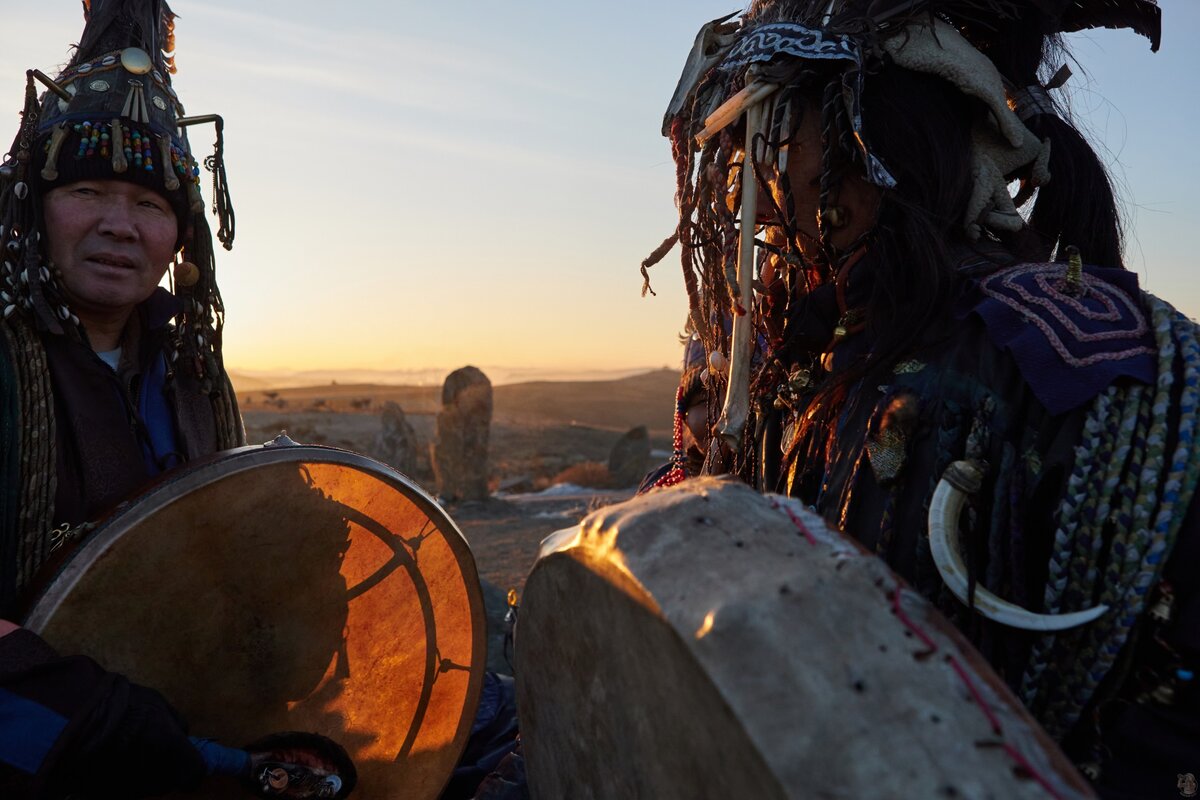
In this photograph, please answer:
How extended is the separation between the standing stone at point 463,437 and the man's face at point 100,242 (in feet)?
32.7

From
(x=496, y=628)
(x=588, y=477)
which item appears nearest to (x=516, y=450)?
(x=588, y=477)

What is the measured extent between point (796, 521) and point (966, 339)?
27.0 inches

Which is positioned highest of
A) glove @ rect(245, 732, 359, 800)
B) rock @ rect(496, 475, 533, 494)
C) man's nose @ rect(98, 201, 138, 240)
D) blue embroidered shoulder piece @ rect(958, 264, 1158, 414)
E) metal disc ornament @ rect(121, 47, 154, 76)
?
metal disc ornament @ rect(121, 47, 154, 76)

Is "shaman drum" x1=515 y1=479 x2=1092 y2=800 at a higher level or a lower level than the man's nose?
lower

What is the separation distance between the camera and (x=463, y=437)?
12555 millimetres

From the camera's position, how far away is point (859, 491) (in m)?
1.63

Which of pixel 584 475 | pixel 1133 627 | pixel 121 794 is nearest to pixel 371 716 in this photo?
pixel 121 794

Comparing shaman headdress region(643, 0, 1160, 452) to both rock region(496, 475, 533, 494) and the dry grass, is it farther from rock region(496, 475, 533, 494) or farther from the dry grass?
the dry grass

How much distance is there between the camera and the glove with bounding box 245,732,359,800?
2.00 meters

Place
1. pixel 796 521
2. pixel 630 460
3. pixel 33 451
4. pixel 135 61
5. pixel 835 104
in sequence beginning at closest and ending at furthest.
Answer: pixel 796 521
pixel 835 104
pixel 33 451
pixel 135 61
pixel 630 460

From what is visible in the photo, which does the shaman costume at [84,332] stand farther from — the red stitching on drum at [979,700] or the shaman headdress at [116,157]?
the red stitching on drum at [979,700]

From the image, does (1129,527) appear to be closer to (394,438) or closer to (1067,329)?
(1067,329)

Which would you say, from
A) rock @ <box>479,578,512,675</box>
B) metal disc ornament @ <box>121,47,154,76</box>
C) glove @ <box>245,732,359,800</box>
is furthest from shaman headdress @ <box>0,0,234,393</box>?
rock @ <box>479,578,512,675</box>

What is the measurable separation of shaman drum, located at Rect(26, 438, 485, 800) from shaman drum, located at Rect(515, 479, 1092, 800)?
42.3 inches
